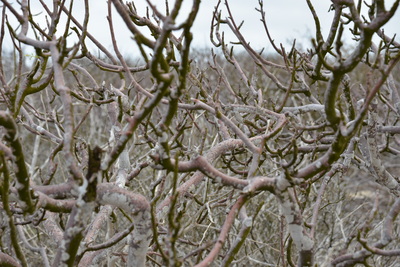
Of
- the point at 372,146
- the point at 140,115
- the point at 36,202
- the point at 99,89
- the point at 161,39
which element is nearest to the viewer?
the point at 161,39

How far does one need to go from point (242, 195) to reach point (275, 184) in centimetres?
12

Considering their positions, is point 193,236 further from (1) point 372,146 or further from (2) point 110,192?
(2) point 110,192

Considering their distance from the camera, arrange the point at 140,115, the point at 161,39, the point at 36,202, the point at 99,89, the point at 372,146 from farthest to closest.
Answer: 1. the point at 99,89
2. the point at 372,146
3. the point at 36,202
4. the point at 140,115
5. the point at 161,39

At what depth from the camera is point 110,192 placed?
1.68 metres

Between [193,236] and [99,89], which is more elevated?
[99,89]

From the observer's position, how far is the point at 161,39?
51.4 inches

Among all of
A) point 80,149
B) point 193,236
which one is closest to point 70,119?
point 80,149

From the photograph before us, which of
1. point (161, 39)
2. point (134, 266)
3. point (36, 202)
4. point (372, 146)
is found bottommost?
point (134, 266)

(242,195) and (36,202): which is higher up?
(242,195)

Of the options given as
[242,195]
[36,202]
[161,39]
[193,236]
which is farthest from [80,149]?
[193,236]

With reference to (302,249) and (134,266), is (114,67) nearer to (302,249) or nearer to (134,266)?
(134,266)

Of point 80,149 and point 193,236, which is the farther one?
point 193,236

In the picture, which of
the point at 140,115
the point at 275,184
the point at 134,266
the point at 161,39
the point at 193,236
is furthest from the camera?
the point at 193,236

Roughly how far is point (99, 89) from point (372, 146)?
64.7 inches
